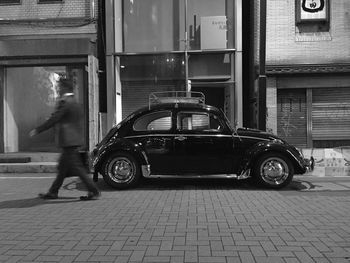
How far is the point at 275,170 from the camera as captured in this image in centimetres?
926

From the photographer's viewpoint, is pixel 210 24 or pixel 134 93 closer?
pixel 210 24

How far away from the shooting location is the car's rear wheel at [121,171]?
9281 millimetres

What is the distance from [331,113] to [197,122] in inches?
283

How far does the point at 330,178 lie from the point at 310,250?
6085 millimetres

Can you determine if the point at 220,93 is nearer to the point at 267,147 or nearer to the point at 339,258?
the point at 267,147

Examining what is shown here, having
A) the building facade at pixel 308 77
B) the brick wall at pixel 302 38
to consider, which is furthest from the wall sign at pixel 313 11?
the brick wall at pixel 302 38

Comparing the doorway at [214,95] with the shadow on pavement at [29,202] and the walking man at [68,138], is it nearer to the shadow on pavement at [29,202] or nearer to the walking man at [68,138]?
the walking man at [68,138]

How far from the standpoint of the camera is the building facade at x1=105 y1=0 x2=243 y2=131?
15.5 metres

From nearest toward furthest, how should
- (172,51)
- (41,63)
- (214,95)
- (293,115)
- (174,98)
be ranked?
(174,98)
(293,115)
(41,63)
(172,51)
(214,95)

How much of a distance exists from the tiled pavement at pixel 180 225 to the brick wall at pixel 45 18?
24.3 ft

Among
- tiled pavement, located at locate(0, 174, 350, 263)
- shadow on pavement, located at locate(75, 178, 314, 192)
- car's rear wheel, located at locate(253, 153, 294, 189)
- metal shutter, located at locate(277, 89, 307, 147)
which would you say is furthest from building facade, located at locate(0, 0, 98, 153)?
car's rear wheel, located at locate(253, 153, 294, 189)

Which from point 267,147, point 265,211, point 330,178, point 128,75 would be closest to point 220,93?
point 128,75

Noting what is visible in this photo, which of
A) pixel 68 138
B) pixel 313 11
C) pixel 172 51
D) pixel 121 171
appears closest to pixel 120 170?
pixel 121 171

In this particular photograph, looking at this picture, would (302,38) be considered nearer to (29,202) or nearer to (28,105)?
(28,105)
